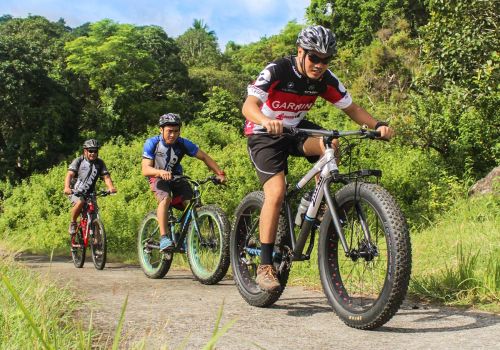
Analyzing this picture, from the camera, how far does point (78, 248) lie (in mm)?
9953

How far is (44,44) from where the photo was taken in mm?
40594

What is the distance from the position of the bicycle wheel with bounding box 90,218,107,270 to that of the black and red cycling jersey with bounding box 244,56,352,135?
5.39 metres

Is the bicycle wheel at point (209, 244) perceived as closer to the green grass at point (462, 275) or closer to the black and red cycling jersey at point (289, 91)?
the black and red cycling jersey at point (289, 91)

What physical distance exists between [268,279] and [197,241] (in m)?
2.73

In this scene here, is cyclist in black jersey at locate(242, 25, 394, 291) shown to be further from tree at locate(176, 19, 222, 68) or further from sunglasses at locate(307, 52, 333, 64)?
tree at locate(176, 19, 222, 68)

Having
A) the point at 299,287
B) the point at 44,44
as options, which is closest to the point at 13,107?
the point at 44,44

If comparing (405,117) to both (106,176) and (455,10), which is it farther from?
(106,176)

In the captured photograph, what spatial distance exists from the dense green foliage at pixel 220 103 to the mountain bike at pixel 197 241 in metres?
1.70

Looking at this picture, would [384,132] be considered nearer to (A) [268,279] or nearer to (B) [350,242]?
(B) [350,242]

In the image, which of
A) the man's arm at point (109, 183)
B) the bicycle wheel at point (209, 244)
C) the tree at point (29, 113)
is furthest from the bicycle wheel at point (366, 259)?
the tree at point (29, 113)

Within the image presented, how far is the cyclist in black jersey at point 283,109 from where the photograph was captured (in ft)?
12.9

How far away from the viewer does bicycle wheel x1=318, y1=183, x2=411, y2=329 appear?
10.5 feet

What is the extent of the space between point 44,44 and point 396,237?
42.0 m

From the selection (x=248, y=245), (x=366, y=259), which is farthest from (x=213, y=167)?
(x=366, y=259)
